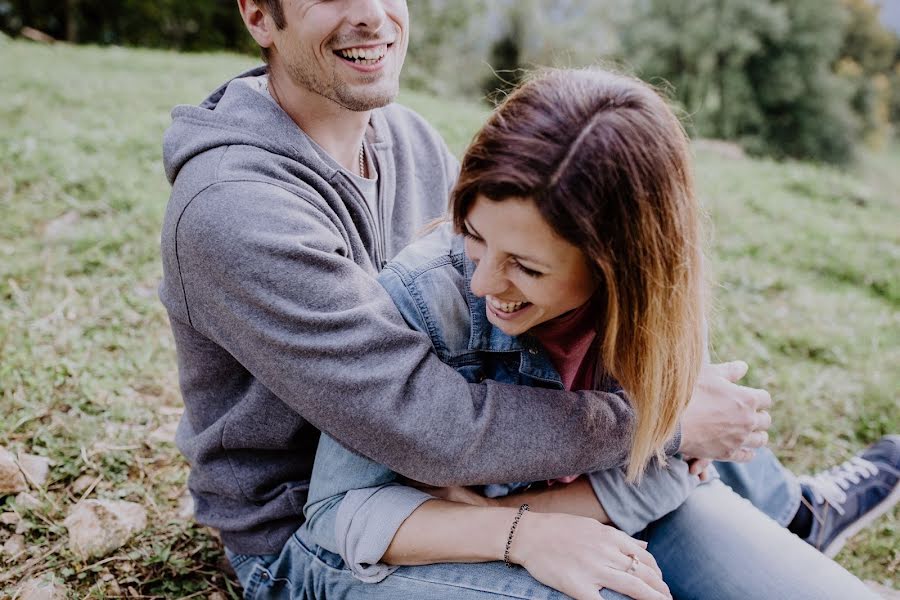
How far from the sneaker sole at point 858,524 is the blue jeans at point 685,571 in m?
0.57

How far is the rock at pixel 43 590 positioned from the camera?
2062 mm

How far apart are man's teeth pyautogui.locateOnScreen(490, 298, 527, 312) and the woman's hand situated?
1.60ft

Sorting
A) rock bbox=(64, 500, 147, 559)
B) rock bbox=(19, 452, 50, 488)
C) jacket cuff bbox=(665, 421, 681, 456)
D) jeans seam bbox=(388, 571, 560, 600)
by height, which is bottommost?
rock bbox=(64, 500, 147, 559)

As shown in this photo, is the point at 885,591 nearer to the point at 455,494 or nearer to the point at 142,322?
the point at 455,494

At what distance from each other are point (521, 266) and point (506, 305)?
0.37ft

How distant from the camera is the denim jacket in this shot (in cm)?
167

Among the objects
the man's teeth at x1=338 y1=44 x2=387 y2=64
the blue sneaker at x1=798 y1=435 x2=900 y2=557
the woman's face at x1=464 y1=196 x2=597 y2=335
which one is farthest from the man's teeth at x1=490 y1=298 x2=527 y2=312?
the blue sneaker at x1=798 y1=435 x2=900 y2=557

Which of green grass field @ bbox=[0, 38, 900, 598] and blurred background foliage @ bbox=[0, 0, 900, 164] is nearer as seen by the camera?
green grass field @ bbox=[0, 38, 900, 598]

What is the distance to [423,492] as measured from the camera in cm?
177

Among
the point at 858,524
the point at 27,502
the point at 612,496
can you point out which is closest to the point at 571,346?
the point at 612,496

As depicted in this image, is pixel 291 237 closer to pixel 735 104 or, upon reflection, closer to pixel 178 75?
pixel 178 75

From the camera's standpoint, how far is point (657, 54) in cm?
2453

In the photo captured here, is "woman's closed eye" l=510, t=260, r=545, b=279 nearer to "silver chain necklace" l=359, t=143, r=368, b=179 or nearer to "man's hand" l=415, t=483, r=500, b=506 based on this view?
"man's hand" l=415, t=483, r=500, b=506


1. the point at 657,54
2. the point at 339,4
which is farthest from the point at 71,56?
the point at 657,54
